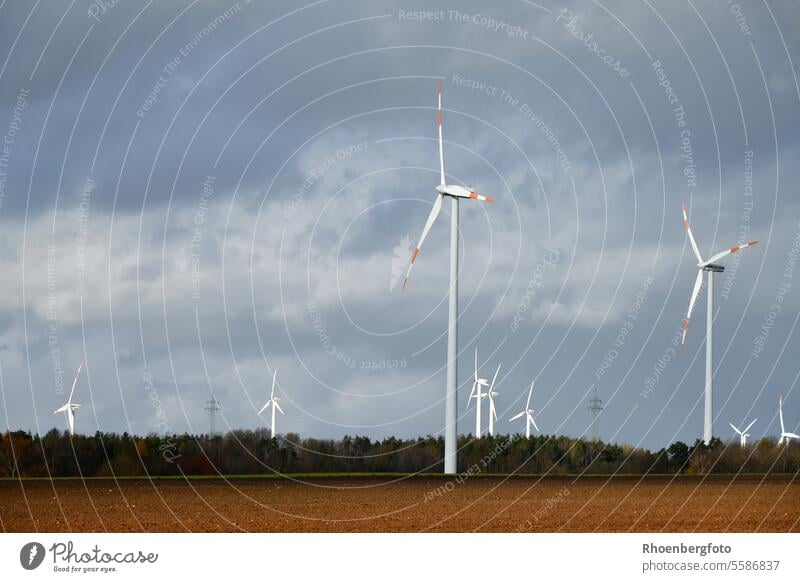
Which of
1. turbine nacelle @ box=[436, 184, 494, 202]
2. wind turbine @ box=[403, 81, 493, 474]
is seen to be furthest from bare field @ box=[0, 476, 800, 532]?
turbine nacelle @ box=[436, 184, 494, 202]

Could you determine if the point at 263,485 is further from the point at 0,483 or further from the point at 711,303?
the point at 711,303

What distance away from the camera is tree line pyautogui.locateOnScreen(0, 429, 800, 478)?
67.6 metres

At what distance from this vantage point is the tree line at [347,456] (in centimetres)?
6756

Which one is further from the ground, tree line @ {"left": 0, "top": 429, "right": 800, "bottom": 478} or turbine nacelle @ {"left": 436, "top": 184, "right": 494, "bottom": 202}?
turbine nacelle @ {"left": 436, "top": 184, "right": 494, "bottom": 202}

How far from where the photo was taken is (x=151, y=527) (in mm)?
40719
